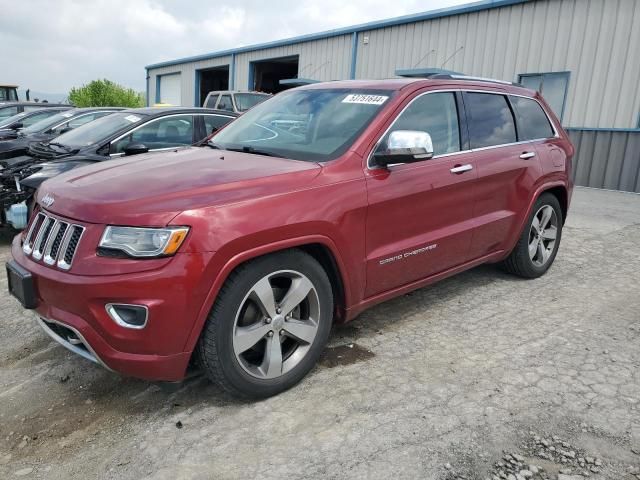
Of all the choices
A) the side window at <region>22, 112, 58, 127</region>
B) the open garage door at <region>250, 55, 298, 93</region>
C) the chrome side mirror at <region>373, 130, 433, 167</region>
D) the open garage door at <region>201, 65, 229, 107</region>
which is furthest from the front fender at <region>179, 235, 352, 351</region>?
the open garage door at <region>201, 65, 229, 107</region>

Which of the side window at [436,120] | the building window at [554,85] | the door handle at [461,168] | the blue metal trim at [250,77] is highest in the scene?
the blue metal trim at [250,77]

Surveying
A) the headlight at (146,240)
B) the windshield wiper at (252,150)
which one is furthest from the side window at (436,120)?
the headlight at (146,240)

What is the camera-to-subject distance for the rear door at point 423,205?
3.29 m

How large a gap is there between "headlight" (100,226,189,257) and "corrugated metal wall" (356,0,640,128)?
1168 cm

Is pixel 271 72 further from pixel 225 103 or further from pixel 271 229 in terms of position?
pixel 271 229

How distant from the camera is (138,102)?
4256cm

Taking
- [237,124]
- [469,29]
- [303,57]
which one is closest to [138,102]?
[303,57]

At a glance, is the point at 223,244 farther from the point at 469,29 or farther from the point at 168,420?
the point at 469,29

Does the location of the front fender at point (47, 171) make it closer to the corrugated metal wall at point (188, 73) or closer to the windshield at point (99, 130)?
the windshield at point (99, 130)

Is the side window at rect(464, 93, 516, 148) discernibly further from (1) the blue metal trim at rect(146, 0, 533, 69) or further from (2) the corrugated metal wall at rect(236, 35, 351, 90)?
(2) the corrugated metal wall at rect(236, 35, 351, 90)

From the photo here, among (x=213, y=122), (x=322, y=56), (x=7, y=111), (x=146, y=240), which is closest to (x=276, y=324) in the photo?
(x=146, y=240)

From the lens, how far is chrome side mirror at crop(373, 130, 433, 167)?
3141mm

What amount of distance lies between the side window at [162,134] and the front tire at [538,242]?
165 inches

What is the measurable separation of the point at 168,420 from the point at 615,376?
2551 mm
